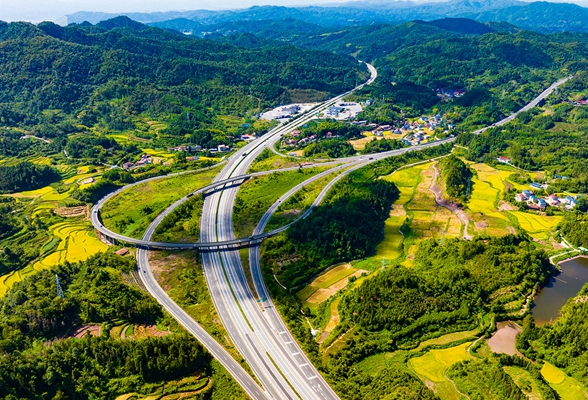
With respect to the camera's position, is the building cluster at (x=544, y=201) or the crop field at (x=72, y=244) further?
the building cluster at (x=544, y=201)

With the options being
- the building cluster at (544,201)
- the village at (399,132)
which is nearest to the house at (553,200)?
the building cluster at (544,201)

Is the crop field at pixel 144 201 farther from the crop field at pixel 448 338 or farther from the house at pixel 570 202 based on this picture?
the house at pixel 570 202

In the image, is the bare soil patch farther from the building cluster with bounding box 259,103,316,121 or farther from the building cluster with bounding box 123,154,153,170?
the building cluster with bounding box 259,103,316,121

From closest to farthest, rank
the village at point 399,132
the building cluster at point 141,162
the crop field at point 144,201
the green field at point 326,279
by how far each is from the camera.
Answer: the green field at point 326,279 → the crop field at point 144,201 → the building cluster at point 141,162 → the village at point 399,132

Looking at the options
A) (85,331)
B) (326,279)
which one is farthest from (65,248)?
(326,279)

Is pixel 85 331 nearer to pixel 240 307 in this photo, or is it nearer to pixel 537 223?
pixel 240 307
